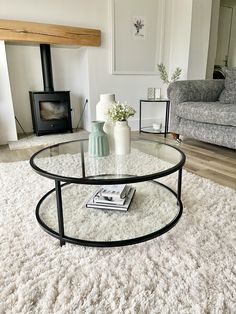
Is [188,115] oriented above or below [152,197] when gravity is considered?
above

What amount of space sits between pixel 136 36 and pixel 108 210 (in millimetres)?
3171

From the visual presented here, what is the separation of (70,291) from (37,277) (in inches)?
6.1

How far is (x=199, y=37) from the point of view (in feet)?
12.0

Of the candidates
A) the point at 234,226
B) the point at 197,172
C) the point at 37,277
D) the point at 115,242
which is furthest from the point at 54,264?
the point at 197,172

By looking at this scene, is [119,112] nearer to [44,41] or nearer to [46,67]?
[44,41]

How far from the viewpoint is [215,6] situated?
4129 mm

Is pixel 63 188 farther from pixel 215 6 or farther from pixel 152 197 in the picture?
pixel 215 6

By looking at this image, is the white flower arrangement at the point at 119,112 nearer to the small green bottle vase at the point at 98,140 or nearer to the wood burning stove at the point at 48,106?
the small green bottle vase at the point at 98,140

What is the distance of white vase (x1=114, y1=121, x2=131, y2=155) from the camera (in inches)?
51.2

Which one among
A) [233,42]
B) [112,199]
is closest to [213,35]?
[233,42]

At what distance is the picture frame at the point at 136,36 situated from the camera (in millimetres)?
3533

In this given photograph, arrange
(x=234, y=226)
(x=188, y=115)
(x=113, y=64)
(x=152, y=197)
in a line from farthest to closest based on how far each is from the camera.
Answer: (x=113, y=64) < (x=188, y=115) < (x=152, y=197) < (x=234, y=226)

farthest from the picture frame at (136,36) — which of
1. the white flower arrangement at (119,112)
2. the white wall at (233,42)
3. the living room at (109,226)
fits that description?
the white flower arrangement at (119,112)

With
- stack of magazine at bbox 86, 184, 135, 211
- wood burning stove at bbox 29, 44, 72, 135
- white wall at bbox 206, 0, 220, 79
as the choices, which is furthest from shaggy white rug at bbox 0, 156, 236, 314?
white wall at bbox 206, 0, 220, 79
